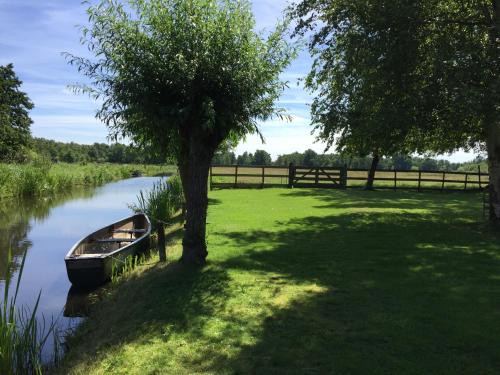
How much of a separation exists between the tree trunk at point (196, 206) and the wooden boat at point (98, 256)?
7.06 ft

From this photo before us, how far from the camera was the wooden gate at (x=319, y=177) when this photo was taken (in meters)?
29.2

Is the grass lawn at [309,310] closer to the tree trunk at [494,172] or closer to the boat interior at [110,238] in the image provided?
the tree trunk at [494,172]

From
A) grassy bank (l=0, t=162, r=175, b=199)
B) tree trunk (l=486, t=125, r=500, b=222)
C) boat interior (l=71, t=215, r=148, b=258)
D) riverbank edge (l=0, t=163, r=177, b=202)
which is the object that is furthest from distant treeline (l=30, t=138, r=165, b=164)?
tree trunk (l=486, t=125, r=500, b=222)

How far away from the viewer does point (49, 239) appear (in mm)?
16547

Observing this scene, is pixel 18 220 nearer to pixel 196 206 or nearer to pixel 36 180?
pixel 36 180

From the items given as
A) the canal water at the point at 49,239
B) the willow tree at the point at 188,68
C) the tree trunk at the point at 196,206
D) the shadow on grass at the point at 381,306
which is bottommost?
the canal water at the point at 49,239

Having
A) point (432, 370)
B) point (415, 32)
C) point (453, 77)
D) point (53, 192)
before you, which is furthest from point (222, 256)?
point (53, 192)

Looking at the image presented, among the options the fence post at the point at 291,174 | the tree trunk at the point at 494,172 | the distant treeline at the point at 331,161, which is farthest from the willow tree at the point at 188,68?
the distant treeline at the point at 331,161

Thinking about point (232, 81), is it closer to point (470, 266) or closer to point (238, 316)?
point (238, 316)

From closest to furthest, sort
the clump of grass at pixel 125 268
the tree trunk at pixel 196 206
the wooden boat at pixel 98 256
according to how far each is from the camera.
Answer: the tree trunk at pixel 196 206 < the wooden boat at pixel 98 256 < the clump of grass at pixel 125 268

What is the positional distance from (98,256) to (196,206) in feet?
9.14

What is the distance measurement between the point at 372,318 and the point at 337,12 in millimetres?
10018

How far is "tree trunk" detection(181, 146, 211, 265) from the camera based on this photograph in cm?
848

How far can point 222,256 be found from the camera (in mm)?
9461
